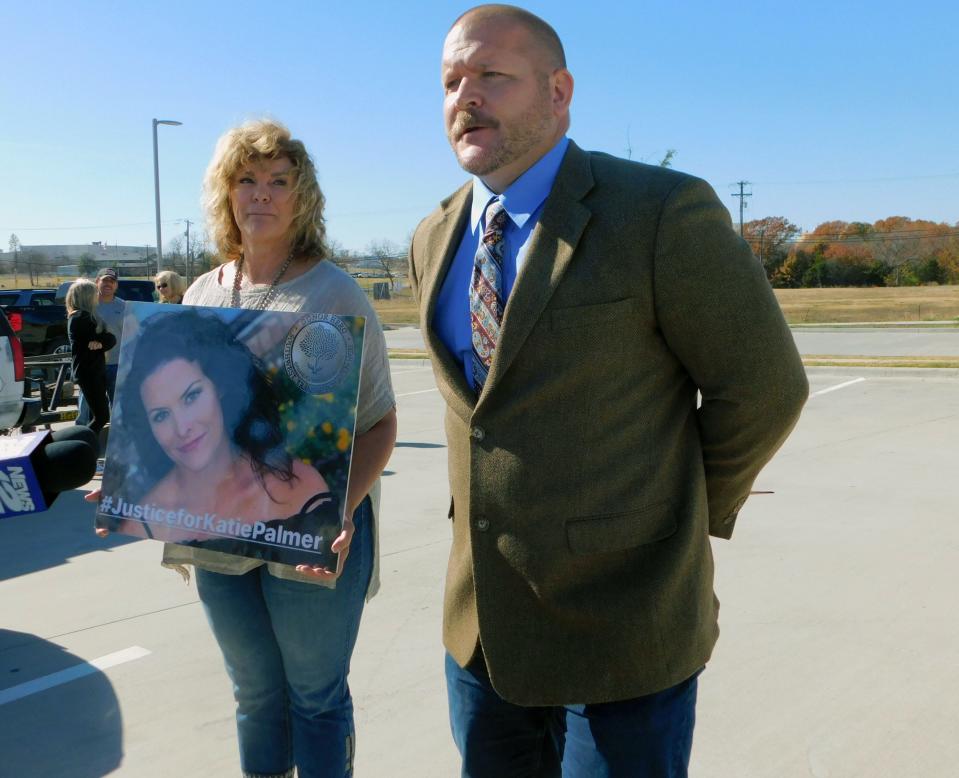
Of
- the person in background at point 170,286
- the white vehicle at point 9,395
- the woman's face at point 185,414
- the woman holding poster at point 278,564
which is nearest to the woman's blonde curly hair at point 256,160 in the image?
the woman holding poster at point 278,564

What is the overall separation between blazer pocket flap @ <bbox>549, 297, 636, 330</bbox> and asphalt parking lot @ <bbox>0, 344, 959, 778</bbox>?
6.62 ft

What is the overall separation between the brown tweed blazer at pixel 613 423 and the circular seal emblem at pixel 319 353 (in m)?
0.45

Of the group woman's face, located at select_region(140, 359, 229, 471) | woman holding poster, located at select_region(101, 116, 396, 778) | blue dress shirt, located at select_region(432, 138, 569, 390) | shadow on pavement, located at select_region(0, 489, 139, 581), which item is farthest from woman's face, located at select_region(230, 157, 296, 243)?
shadow on pavement, located at select_region(0, 489, 139, 581)

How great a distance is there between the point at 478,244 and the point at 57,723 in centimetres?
274

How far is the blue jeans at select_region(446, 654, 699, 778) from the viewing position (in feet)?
6.18

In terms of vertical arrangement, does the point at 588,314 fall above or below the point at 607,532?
above

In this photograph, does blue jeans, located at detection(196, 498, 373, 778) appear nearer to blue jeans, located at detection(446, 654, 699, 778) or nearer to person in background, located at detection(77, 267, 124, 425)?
blue jeans, located at detection(446, 654, 699, 778)

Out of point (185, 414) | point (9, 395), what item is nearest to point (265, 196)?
point (185, 414)

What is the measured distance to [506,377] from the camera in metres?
1.87

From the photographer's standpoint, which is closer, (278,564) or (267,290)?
(278,564)

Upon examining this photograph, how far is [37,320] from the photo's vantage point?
1723 cm

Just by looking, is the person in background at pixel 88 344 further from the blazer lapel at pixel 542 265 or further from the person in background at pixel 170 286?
the blazer lapel at pixel 542 265

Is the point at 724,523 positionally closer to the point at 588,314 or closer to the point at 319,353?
the point at 588,314

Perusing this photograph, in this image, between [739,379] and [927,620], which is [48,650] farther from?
[927,620]
